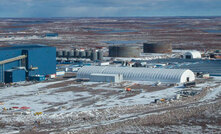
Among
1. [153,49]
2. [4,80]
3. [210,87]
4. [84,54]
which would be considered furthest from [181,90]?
[153,49]

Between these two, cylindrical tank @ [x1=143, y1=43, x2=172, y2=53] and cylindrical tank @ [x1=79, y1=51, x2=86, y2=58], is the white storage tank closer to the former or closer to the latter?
cylindrical tank @ [x1=79, y1=51, x2=86, y2=58]

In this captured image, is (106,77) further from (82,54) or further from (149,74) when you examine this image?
(82,54)

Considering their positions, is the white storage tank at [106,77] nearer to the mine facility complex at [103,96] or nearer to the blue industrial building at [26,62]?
the mine facility complex at [103,96]

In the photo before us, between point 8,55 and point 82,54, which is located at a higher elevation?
point 8,55

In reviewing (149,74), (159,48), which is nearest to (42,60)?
(149,74)

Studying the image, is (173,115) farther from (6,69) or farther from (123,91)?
(6,69)

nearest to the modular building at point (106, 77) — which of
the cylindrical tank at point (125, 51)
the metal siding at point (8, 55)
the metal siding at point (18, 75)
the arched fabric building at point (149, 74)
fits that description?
the arched fabric building at point (149, 74)

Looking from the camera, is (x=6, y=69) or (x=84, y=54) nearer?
(x=6, y=69)
